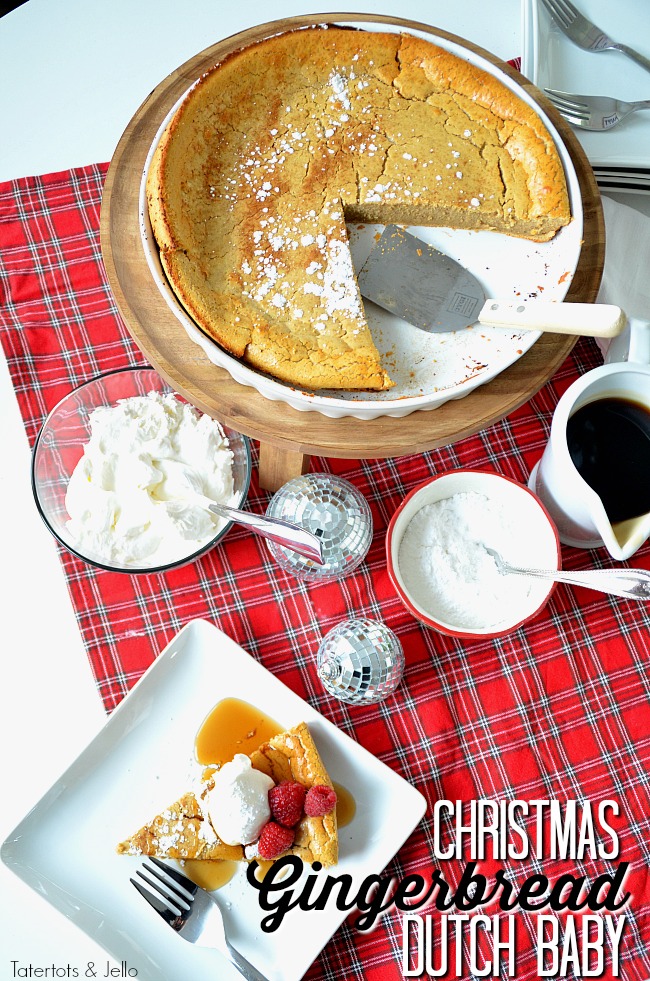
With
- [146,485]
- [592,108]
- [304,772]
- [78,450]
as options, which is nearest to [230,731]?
[304,772]

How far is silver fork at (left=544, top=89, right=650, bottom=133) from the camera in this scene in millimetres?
1592

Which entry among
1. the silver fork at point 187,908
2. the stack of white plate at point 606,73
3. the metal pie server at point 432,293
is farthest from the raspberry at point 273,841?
the stack of white plate at point 606,73

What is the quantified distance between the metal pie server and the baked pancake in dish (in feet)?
0.21

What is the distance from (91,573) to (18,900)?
57cm

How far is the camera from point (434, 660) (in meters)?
1.56

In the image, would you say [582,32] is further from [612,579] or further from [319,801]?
[319,801]

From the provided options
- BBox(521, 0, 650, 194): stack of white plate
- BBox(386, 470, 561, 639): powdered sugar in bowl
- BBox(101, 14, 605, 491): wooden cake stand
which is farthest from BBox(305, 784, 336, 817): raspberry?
BBox(521, 0, 650, 194): stack of white plate

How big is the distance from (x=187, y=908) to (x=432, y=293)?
1.05 meters

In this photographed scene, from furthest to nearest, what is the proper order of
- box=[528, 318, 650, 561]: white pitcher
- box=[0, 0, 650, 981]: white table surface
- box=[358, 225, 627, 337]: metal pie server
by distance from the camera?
box=[0, 0, 650, 981]: white table surface < box=[528, 318, 650, 561]: white pitcher < box=[358, 225, 627, 337]: metal pie server

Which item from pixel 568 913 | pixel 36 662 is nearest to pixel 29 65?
pixel 36 662

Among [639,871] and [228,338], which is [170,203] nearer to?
[228,338]

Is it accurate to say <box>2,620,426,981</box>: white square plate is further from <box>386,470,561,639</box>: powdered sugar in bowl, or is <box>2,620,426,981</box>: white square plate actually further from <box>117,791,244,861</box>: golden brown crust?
<box>386,470,561,639</box>: powdered sugar in bowl

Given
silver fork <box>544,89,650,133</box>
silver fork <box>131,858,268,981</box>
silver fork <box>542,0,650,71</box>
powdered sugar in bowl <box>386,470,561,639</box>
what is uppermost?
silver fork <box>542,0,650,71</box>

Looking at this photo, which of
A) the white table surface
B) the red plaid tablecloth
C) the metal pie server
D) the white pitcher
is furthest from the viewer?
the white table surface
